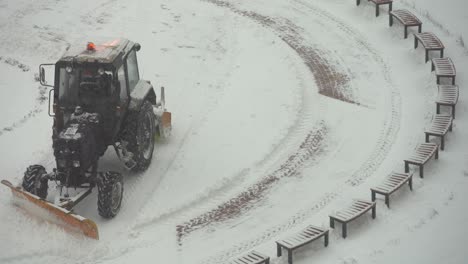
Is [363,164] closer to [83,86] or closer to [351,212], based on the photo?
[351,212]

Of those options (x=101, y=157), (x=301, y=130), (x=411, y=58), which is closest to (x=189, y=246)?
(x=101, y=157)

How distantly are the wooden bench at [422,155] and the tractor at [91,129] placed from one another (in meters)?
4.87

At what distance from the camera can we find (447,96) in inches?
614

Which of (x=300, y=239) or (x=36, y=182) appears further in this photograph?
(x=36, y=182)

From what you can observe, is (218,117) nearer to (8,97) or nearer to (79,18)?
(8,97)

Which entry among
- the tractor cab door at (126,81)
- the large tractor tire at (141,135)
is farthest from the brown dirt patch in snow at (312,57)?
the tractor cab door at (126,81)

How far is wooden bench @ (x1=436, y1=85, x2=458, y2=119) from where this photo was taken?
15219mm

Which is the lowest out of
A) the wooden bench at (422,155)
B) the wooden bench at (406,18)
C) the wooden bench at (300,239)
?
the wooden bench at (300,239)

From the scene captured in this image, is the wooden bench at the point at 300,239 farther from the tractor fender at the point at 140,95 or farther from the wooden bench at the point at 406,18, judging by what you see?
the wooden bench at the point at 406,18

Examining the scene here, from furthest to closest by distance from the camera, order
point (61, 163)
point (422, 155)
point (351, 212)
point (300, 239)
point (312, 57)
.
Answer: point (312, 57), point (422, 155), point (351, 212), point (61, 163), point (300, 239)

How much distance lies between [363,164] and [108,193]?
495 cm

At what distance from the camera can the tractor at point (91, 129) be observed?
11719mm

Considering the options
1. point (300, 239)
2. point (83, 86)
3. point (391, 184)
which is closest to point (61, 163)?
point (83, 86)

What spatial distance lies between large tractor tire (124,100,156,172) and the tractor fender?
106mm
